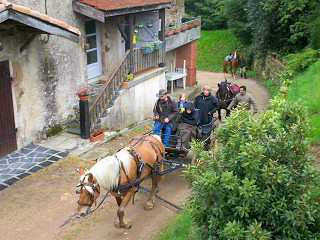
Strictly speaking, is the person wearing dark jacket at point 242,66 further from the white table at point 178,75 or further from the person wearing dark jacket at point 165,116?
the person wearing dark jacket at point 165,116

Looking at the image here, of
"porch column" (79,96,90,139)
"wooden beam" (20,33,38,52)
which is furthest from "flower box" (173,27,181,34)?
"wooden beam" (20,33,38,52)

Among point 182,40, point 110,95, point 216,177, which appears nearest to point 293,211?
point 216,177

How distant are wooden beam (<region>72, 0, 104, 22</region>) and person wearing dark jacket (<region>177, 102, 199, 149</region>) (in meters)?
4.44

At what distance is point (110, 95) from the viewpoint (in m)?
13.2

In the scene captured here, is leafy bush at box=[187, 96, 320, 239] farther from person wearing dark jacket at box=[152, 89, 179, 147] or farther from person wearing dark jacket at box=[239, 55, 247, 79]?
person wearing dark jacket at box=[239, 55, 247, 79]

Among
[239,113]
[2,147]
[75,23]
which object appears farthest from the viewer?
[75,23]

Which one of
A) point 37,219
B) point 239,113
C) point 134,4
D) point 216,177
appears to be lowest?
point 37,219

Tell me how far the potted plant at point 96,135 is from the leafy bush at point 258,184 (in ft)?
23.5

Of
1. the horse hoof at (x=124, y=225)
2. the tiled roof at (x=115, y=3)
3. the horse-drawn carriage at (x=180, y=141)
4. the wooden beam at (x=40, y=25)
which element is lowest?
the horse hoof at (x=124, y=225)

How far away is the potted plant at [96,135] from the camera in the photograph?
12234 mm

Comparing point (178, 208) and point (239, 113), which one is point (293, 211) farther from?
point (178, 208)

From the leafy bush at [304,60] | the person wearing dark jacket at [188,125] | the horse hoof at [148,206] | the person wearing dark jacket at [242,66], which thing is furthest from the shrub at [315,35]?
the horse hoof at [148,206]

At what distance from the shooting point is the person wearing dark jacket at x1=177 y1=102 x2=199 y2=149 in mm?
9359

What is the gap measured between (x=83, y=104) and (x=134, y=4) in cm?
411
